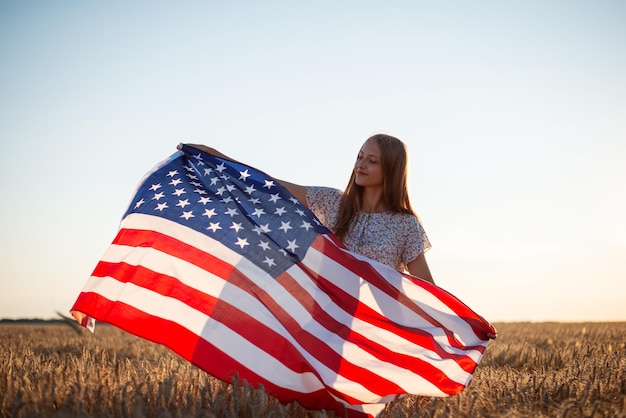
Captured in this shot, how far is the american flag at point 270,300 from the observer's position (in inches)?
174

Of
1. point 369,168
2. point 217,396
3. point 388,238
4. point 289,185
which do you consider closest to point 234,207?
point 289,185

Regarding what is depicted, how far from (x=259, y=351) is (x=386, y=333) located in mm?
1170

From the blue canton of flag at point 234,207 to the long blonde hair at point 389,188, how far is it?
42 cm

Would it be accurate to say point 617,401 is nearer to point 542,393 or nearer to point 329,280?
point 542,393

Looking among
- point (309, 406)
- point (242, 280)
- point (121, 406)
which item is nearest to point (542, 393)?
point (309, 406)

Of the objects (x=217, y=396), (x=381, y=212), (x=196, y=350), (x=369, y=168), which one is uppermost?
(x=369, y=168)

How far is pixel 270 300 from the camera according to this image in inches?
187

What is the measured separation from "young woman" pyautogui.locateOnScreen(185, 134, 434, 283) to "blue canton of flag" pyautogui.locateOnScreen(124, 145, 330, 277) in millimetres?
282

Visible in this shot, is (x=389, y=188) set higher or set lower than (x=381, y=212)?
higher

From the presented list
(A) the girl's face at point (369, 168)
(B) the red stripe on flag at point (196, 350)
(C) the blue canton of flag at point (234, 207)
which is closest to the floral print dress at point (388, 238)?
(A) the girl's face at point (369, 168)

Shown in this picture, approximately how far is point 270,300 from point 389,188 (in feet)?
5.50

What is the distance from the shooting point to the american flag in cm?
443

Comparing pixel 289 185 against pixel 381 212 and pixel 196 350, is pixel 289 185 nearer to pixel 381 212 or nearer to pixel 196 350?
pixel 381 212

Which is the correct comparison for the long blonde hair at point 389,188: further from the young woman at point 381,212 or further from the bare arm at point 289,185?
the bare arm at point 289,185
